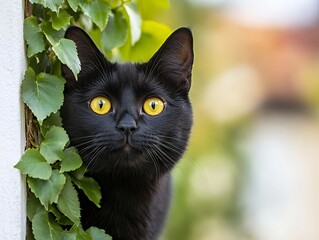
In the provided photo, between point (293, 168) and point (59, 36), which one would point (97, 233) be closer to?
point (59, 36)

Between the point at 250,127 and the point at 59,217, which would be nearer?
the point at 59,217

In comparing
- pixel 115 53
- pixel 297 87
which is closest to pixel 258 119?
pixel 297 87

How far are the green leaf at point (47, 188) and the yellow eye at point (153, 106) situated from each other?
1.10 feet

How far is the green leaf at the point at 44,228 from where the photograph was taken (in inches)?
61.4

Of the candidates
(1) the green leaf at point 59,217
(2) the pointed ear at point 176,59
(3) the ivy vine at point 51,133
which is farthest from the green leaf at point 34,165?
(2) the pointed ear at point 176,59

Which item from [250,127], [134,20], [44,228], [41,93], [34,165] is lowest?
[44,228]

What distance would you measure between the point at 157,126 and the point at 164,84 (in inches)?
6.2

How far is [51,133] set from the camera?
1604 millimetres

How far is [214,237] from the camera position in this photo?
4547mm

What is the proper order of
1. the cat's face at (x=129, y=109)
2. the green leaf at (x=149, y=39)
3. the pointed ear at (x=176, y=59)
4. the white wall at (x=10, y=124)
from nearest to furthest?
the white wall at (x=10, y=124) → the cat's face at (x=129, y=109) → the pointed ear at (x=176, y=59) → the green leaf at (x=149, y=39)

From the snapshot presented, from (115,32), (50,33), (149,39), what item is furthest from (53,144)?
(149,39)

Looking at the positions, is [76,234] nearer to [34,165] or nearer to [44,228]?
[44,228]

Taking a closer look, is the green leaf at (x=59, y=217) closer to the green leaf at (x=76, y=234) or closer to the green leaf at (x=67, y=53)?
the green leaf at (x=76, y=234)

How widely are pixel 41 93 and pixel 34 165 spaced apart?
16 cm
